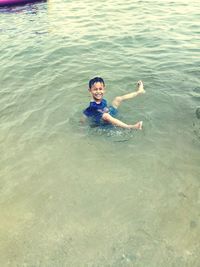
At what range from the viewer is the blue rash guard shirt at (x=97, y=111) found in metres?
7.08

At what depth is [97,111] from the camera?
7.11 meters

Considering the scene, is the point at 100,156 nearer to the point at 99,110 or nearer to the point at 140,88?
the point at 99,110

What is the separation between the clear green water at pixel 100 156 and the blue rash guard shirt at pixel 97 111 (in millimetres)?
283

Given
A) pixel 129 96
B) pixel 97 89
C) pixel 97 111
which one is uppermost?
pixel 97 89

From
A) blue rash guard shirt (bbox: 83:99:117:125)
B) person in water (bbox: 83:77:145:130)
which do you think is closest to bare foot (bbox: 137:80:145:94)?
person in water (bbox: 83:77:145:130)

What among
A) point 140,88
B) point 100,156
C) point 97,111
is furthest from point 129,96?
point 100,156

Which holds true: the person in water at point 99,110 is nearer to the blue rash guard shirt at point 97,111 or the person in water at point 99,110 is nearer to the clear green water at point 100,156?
the blue rash guard shirt at point 97,111

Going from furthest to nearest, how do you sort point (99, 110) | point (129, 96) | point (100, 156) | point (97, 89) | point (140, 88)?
point (140, 88)
point (129, 96)
point (99, 110)
point (97, 89)
point (100, 156)

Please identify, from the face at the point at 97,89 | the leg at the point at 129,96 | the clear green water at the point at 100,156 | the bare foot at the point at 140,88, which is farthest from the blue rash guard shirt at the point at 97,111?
the bare foot at the point at 140,88

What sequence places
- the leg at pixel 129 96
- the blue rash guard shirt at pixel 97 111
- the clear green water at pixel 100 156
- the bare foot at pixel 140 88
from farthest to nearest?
the bare foot at pixel 140 88 < the leg at pixel 129 96 < the blue rash guard shirt at pixel 97 111 < the clear green water at pixel 100 156

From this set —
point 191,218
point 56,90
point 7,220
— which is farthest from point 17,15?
point 191,218

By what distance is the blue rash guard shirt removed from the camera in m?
7.08

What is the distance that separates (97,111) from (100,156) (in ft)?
3.73

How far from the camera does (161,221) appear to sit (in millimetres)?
4855
